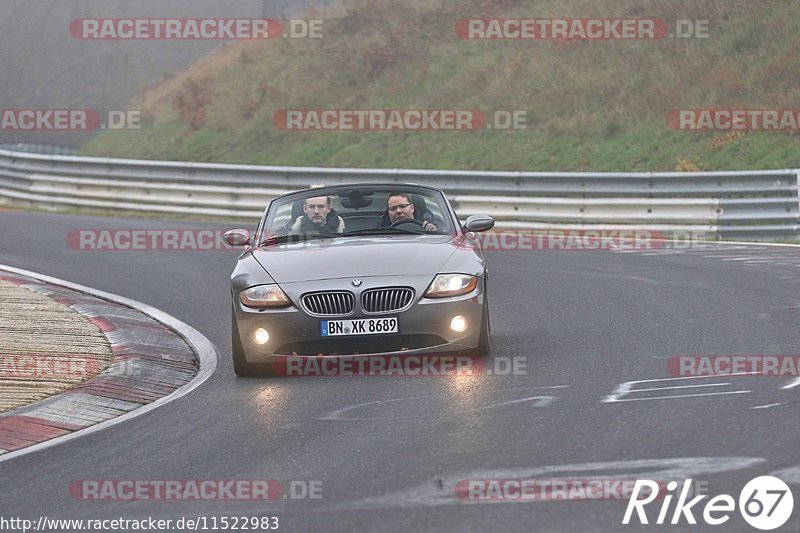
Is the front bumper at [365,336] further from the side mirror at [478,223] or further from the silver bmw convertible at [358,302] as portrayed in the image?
the side mirror at [478,223]

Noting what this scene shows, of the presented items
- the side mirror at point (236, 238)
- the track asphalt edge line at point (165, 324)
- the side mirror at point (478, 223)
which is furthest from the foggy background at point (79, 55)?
the side mirror at point (478, 223)

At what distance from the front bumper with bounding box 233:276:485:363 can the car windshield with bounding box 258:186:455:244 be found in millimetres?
1249

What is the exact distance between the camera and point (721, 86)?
94.6 feet

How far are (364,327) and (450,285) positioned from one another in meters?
0.71

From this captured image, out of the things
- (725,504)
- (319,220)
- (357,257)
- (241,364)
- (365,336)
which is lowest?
(725,504)

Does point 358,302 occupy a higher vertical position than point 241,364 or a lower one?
higher

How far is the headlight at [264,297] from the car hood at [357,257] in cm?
10

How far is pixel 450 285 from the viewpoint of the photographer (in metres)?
9.76

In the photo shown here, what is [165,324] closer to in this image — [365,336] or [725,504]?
[365,336]

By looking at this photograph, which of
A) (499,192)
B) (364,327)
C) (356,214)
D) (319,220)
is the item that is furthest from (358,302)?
(499,192)

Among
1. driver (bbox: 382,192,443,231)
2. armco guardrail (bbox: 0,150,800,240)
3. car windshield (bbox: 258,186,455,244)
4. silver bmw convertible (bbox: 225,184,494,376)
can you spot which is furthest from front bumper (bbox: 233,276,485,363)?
armco guardrail (bbox: 0,150,800,240)

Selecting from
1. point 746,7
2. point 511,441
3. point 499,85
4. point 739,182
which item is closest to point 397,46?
point 499,85

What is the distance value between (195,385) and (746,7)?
24.9 m

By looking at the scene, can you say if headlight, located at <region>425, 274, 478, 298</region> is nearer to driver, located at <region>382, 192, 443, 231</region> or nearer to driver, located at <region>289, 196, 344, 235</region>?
driver, located at <region>382, 192, 443, 231</region>
